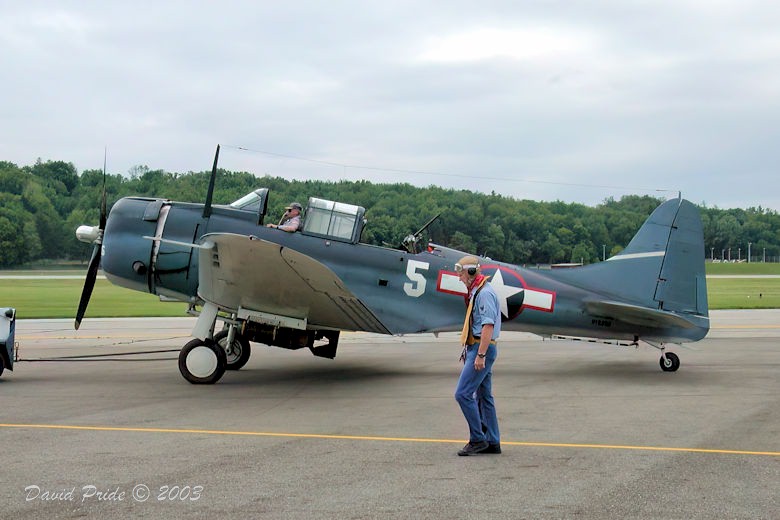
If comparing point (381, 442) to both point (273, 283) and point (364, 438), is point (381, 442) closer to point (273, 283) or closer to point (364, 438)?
point (364, 438)

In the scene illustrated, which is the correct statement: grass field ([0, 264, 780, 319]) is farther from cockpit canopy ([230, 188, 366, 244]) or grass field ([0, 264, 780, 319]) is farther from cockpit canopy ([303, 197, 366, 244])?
cockpit canopy ([303, 197, 366, 244])

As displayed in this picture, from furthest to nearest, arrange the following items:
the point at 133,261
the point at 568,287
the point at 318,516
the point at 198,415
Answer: the point at 568,287 < the point at 133,261 < the point at 198,415 < the point at 318,516

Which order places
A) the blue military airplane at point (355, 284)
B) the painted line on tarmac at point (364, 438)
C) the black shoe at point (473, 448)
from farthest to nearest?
1. the blue military airplane at point (355, 284)
2. the painted line on tarmac at point (364, 438)
3. the black shoe at point (473, 448)

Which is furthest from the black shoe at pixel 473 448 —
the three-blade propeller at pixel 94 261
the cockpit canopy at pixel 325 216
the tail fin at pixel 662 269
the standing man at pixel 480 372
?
the three-blade propeller at pixel 94 261

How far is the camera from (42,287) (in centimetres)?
4359

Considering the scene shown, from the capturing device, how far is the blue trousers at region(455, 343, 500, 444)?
6.47 meters

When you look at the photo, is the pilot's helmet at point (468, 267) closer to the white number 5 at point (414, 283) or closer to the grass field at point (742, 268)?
→ the white number 5 at point (414, 283)

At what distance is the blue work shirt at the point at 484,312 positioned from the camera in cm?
658

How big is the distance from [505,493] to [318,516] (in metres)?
1.37

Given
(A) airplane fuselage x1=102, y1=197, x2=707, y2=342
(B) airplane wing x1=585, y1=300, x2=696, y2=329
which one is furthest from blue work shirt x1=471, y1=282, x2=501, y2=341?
(B) airplane wing x1=585, y1=300, x2=696, y2=329

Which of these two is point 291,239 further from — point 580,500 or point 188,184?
point 580,500

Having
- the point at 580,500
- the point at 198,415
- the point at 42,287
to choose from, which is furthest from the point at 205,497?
the point at 42,287

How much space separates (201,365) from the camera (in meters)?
10.6

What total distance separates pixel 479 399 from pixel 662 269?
674 centimetres
